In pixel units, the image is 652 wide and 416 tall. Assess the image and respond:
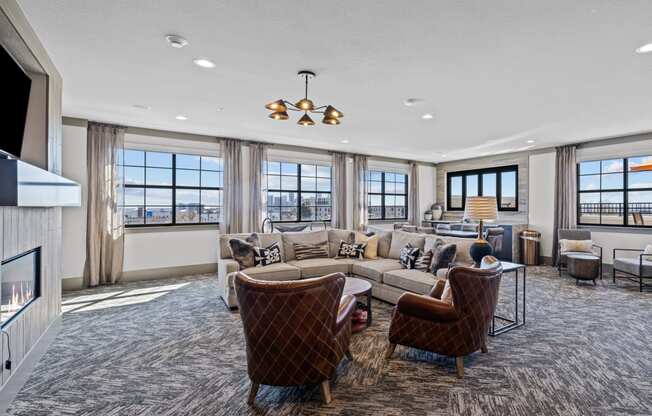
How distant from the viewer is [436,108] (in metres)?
Result: 4.30

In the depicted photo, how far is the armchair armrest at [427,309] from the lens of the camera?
2475mm

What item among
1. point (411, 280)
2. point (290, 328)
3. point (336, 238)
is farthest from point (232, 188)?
point (290, 328)

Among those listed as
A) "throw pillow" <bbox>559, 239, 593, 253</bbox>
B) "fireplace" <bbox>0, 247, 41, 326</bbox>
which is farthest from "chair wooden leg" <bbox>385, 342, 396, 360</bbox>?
"throw pillow" <bbox>559, 239, 593, 253</bbox>

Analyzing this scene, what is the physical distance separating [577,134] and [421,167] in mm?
3935

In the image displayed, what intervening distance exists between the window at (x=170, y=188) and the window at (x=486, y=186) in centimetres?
640

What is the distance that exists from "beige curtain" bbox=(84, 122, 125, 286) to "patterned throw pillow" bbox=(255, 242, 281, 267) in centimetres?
253

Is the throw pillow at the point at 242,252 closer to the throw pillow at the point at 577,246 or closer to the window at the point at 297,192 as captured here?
the window at the point at 297,192

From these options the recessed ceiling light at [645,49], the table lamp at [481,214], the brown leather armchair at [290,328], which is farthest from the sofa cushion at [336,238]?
the recessed ceiling light at [645,49]

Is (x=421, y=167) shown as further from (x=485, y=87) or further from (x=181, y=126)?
(x=181, y=126)

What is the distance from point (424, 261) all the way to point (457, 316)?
1.74 meters

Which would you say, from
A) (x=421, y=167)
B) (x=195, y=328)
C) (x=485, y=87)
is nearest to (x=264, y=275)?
(x=195, y=328)

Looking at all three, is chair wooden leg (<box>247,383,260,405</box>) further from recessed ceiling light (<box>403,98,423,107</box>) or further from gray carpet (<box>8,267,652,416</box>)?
recessed ceiling light (<box>403,98,423,107</box>)

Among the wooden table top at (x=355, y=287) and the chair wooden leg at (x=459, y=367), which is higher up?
the wooden table top at (x=355, y=287)

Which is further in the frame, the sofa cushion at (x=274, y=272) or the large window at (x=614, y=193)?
the large window at (x=614, y=193)
